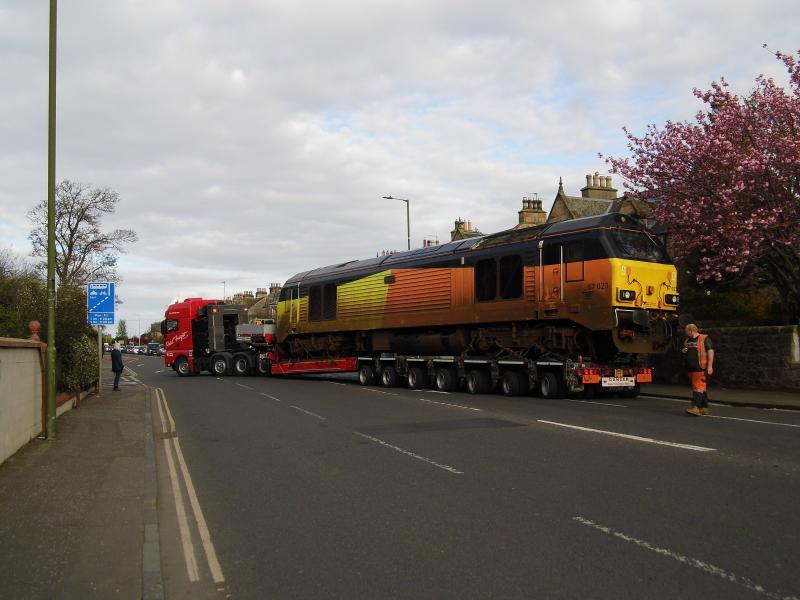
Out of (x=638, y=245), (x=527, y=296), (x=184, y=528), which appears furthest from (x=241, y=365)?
(x=184, y=528)

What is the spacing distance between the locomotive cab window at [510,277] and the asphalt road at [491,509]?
6.47 m

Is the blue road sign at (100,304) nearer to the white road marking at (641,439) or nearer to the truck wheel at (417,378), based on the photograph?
the truck wheel at (417,378)

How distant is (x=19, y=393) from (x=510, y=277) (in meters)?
12.5

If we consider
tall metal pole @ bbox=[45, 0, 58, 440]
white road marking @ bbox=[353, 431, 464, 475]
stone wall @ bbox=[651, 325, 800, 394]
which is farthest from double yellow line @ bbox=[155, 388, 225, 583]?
stone wall @ bbox=[651, 325, 800, 394]

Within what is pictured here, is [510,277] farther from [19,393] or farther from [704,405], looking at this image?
[19,393]

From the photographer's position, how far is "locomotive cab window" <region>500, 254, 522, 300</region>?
1881 cm

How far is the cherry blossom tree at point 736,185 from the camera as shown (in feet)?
58.4

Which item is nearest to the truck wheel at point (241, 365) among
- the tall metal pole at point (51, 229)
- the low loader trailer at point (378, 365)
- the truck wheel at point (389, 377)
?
the low loader trailer at point (378, 365)

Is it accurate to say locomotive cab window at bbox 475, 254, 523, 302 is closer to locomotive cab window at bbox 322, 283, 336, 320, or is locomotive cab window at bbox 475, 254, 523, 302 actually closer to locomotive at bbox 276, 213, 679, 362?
locomotive at bbox 276, 213, 679, 362

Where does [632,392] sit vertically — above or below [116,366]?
below

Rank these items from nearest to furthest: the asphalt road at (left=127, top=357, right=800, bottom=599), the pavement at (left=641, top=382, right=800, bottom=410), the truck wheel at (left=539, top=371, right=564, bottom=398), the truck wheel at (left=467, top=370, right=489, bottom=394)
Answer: the asphalt road at (left=127, top=357, right=800, bottom=599) → the pavement at (left=641, top=382, right=800, bottom=410) → the truck wheel at (left=539, top=371, right=564, bottom=398) → the truck wheel at (left=467, top=370, right=489, bottom=394)

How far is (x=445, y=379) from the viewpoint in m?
21.8

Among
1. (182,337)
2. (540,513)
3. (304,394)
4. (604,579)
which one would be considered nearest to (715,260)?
(304,394)

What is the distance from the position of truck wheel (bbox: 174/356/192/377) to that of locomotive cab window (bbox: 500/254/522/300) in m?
21.1
